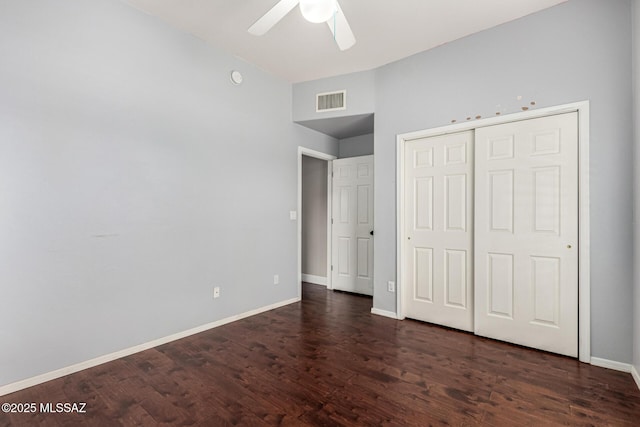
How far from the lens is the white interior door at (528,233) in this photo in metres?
2.62

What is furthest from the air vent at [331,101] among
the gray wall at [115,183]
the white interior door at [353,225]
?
the white interior door at [353,225]

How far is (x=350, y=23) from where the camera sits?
2.83 metres

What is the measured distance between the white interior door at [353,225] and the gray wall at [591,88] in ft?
5.16

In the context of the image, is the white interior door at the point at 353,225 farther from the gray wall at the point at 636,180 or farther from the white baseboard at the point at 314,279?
the gray wall at the point at 636,180

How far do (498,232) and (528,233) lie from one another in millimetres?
241

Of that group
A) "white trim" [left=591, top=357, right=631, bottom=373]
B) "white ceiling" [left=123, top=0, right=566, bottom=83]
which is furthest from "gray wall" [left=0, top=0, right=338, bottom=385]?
"white trim" [left=591, top=357, right=631, bottom=373]

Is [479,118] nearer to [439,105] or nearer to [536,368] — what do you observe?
[439,105]

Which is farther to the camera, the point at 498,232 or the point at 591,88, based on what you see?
the point at 498,232

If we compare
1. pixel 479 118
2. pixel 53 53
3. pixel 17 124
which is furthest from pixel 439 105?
pixel 17 124

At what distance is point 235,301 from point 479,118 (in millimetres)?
3208

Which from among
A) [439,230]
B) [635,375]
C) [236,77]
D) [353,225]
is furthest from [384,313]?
[236,77]

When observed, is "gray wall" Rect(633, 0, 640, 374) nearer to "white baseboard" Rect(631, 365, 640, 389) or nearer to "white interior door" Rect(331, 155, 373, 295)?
"white baseboard" Rect(631, 365, 640, 389)

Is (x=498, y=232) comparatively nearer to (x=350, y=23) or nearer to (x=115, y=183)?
(x=350, y=23)

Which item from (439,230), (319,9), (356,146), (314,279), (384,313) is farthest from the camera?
(314,279)
